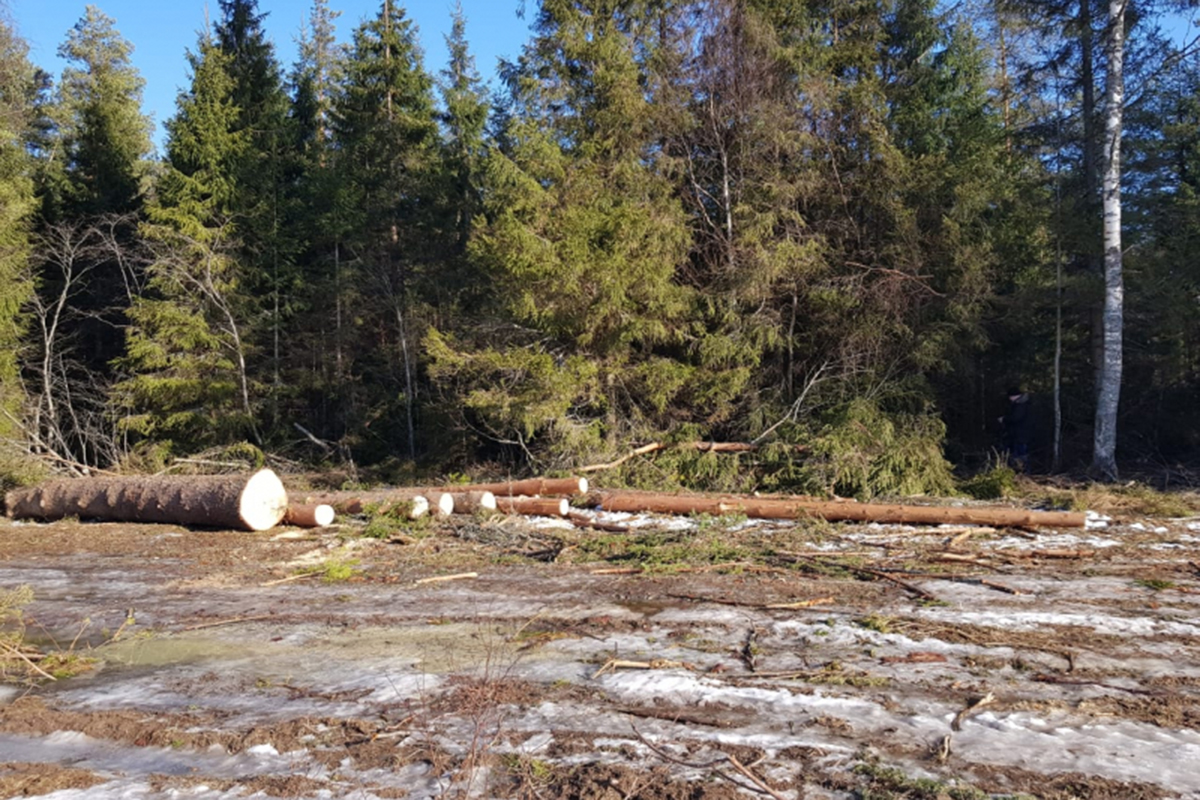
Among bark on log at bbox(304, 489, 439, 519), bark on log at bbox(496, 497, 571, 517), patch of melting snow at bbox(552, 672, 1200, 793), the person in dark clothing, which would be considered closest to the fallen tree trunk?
bark on log at bbox(496, 497, 571, 517)

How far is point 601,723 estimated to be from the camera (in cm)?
458

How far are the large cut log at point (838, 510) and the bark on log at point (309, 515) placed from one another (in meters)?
4.01

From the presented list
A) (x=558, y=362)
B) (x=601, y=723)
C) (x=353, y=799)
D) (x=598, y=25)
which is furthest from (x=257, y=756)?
(x=598, y=25)

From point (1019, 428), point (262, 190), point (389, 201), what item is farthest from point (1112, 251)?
point (262, 190)

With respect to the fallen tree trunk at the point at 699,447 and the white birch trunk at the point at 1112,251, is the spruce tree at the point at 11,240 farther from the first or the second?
the white birch trunk at the point at 1112,251

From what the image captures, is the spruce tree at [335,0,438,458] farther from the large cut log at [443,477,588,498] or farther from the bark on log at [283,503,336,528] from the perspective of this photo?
the bark on log at [283,503,336,528]

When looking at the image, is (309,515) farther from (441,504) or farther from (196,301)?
(196,301)

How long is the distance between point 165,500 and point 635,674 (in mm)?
9640

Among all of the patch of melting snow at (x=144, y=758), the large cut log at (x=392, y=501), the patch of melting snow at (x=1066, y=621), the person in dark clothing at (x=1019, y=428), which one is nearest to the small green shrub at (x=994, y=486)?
the person in dark clothing at (x=1019, y=428)

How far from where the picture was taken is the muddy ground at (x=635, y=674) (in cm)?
399

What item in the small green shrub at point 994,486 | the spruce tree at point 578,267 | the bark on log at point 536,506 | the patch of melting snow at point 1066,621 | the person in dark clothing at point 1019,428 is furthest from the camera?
the person in dark clothing at point 1019,428

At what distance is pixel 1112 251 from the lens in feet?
43.4

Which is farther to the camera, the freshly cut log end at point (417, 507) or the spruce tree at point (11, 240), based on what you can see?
the spruce tree at point (11, 240)

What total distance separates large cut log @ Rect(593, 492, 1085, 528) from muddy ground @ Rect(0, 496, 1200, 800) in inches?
12.8
